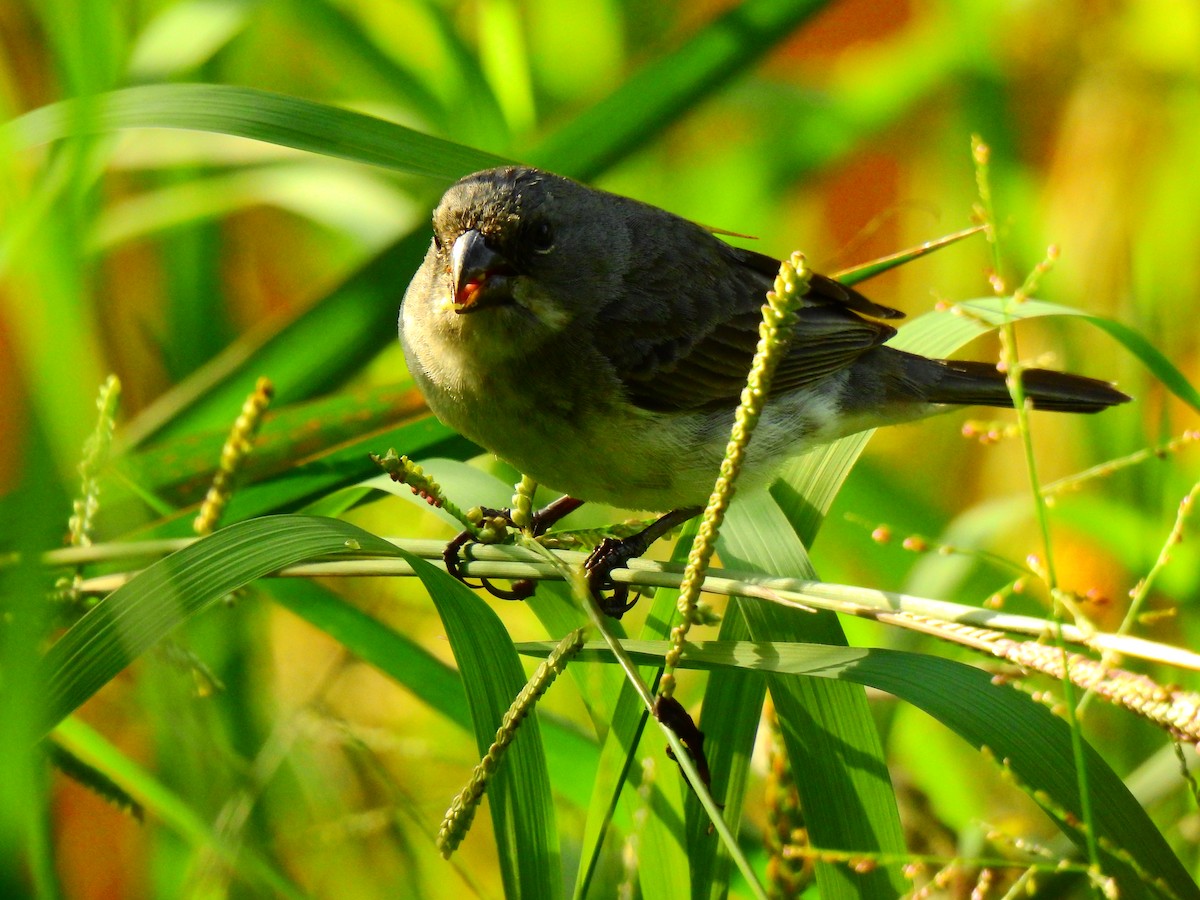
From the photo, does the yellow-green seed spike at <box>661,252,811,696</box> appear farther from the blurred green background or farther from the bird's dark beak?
the bird's dark beak

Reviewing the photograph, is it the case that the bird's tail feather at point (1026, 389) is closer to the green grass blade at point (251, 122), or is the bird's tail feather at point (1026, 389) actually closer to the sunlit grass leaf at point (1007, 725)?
the sunlit grass leaf at point (1007, 725)

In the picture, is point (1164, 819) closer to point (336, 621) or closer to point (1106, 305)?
point (336, 621)

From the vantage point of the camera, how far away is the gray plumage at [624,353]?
2.26 metres

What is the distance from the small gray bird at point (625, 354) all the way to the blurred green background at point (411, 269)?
0.15 metres

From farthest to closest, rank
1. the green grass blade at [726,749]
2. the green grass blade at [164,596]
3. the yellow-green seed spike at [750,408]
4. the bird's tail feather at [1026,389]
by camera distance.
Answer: the bird's tail feather at [1026,389]
the green grass blade at [726,749]
the green grass blade at [164,596]
the yellow-green seed spike at [750,408]

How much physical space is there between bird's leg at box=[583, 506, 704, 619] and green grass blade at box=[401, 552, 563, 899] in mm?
558

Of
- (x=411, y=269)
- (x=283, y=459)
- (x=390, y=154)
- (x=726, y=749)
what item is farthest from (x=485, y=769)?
(x=411, y=269)

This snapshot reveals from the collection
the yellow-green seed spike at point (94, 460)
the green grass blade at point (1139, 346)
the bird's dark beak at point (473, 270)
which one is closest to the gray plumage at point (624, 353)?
the bird's dark beak at point (473, 270)

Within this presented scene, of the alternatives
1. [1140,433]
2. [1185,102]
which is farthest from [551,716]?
[1185,102]

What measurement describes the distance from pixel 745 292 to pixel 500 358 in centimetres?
78

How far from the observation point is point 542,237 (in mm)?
2355

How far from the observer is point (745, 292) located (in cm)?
283

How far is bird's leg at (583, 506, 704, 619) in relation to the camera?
2.26 meters

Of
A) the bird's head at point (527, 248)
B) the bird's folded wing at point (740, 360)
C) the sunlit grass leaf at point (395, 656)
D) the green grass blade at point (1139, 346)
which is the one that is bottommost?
the sunlit grass leaf at point (395, 656)
